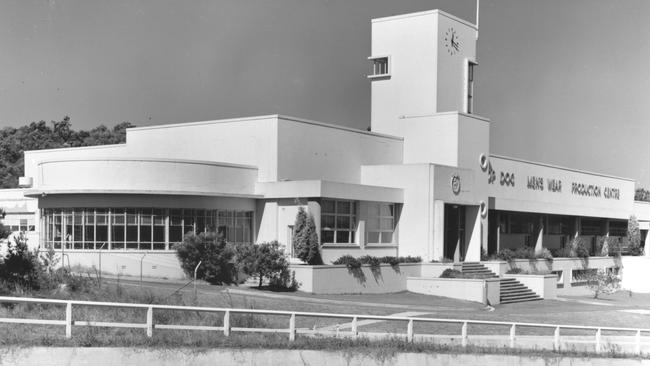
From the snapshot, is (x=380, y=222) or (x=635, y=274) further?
(x=635, y=274)

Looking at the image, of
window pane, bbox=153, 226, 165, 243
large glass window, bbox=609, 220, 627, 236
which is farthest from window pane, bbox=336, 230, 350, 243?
large glass window, bbox=609, 220, 627, 236

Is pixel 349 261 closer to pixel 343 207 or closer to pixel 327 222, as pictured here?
pixel 327 222

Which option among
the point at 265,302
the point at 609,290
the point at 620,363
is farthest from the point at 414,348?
the point at 609,290

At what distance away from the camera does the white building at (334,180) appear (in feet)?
113

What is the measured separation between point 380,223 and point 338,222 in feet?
10.2

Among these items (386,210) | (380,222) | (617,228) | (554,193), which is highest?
(554,193)

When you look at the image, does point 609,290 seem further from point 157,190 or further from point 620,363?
point 620,363

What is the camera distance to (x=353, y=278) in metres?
34.7

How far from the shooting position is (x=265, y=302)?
26.8 meters

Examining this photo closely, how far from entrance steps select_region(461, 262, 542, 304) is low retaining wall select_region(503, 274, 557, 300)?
240 mm

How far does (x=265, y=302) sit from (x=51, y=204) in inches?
515

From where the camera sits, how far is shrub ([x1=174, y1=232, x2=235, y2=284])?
3275cm

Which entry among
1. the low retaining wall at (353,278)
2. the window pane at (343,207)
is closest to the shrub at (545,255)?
the low retaining wall at (353,278)

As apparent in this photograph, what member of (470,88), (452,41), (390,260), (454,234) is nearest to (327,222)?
(390,260)
